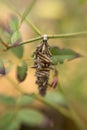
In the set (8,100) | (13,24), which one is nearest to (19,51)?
(13,24)

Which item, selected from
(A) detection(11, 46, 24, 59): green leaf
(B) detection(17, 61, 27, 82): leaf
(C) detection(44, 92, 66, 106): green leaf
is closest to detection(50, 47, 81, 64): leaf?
(B) detection(17, 61, 27, 82): leaf

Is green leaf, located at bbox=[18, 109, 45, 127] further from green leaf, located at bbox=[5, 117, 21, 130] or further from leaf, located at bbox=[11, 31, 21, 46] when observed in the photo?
leaf, located at bbox=[11, 31, 21, 46]

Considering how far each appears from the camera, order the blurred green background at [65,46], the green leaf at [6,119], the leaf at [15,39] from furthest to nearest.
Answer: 1. the blurred green background at [65,46]
2. the green leaf at [6,119]
3. the leaf at [15,39]

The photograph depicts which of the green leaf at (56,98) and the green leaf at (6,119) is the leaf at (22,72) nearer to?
the green leaf at (6,119)

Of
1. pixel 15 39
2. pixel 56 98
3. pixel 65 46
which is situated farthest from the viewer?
pixel 65 46

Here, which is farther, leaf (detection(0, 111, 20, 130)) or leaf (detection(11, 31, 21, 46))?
leaf (detection(0, 111, 20, 130))

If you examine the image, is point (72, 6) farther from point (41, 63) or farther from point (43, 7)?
point (41, 63)

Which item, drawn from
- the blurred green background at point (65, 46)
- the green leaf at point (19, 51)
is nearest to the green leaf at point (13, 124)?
the blurred green background at point (65, 46)

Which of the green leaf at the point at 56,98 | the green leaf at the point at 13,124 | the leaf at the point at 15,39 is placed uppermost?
the leaf at the point at 15,39

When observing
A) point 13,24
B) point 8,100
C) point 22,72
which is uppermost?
point 13,24

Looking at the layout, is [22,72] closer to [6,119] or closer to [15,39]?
[15,39]

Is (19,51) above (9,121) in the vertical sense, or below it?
above
